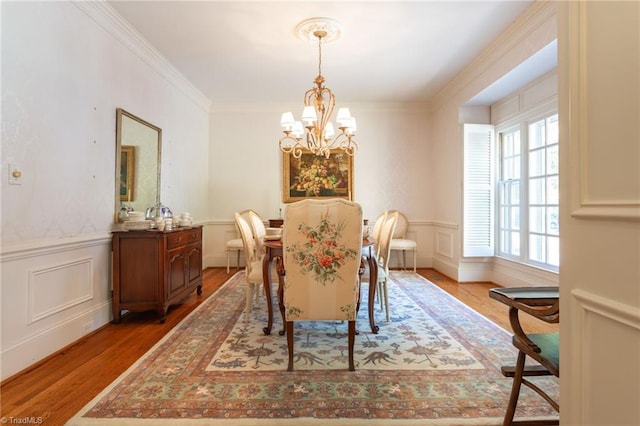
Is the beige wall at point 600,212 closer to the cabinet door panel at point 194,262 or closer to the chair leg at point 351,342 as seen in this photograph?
the chair leg at point 351,342

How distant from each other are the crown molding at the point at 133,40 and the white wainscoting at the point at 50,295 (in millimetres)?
1918

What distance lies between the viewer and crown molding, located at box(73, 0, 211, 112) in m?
2.76

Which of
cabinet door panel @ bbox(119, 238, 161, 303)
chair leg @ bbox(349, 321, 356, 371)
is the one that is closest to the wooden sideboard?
cabinet door panel @ bbox(119, 238, 161, 303)

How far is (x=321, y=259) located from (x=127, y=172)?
240 centimetres

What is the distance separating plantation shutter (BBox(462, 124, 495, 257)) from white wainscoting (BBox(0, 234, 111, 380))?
439 centimetres

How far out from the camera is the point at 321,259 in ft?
6.65

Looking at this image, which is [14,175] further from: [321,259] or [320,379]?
[320,379]

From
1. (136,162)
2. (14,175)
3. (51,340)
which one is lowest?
(51,340)

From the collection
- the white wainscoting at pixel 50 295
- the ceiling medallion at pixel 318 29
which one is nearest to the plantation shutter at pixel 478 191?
the ceiling medallion at pixel 318 29

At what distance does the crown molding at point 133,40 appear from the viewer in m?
2.76

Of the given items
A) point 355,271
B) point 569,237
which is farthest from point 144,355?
point 569,237

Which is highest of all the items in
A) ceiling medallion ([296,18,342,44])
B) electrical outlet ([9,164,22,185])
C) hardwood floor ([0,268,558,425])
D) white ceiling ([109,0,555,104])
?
white ceiling ([109,0,555,104])

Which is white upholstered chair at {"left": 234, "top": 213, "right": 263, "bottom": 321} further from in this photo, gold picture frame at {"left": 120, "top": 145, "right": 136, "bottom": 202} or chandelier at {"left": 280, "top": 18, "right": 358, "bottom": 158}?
gold picture frame at {"left": 120, "top": 145, "right": 136, "bottom": 202}

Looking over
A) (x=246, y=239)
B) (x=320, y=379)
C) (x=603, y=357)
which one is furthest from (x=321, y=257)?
(x=603, y=357)
